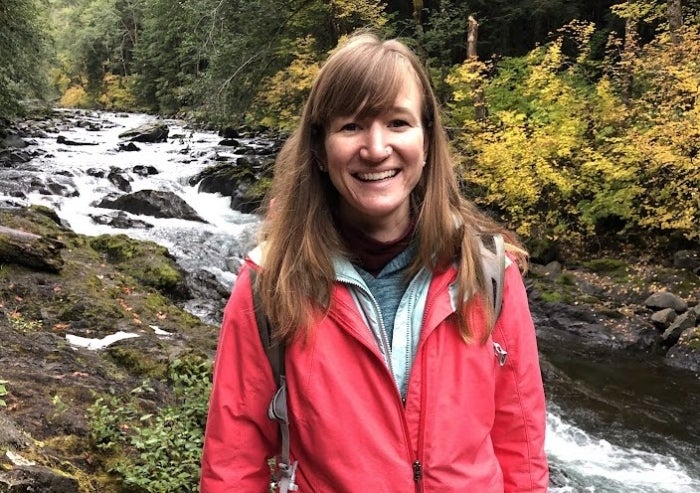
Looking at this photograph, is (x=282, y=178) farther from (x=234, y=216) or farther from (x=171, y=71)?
(x=171, y=71)

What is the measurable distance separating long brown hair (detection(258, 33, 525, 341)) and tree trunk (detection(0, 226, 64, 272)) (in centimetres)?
621

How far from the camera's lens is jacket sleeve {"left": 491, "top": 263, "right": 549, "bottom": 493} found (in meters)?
1.78

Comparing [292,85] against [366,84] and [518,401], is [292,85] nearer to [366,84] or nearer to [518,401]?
[366,84]

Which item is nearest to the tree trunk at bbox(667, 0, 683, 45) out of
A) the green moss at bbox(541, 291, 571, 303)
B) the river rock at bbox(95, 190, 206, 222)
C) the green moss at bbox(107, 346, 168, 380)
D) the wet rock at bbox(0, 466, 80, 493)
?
the green moss at bbox(541, 291, 571, 303)

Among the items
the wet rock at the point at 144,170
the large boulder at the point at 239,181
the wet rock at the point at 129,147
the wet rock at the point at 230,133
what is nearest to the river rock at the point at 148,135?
the wet rock at the point at 129,147

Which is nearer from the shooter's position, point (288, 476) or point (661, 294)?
point (288, 476)

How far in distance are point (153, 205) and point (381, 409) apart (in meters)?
13.3

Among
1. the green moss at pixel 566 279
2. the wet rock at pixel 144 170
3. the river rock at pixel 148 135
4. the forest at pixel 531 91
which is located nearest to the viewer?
the forest at pixel 531 91

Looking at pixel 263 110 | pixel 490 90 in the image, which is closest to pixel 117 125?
pixel 263 110

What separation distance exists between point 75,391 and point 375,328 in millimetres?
3157

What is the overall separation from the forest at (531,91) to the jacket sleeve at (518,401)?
4.90 m

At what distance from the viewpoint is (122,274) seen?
8.78m

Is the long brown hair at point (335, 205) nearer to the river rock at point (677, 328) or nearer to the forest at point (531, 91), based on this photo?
the forest at point (531, 91)

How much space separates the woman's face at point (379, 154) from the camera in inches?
66.2
